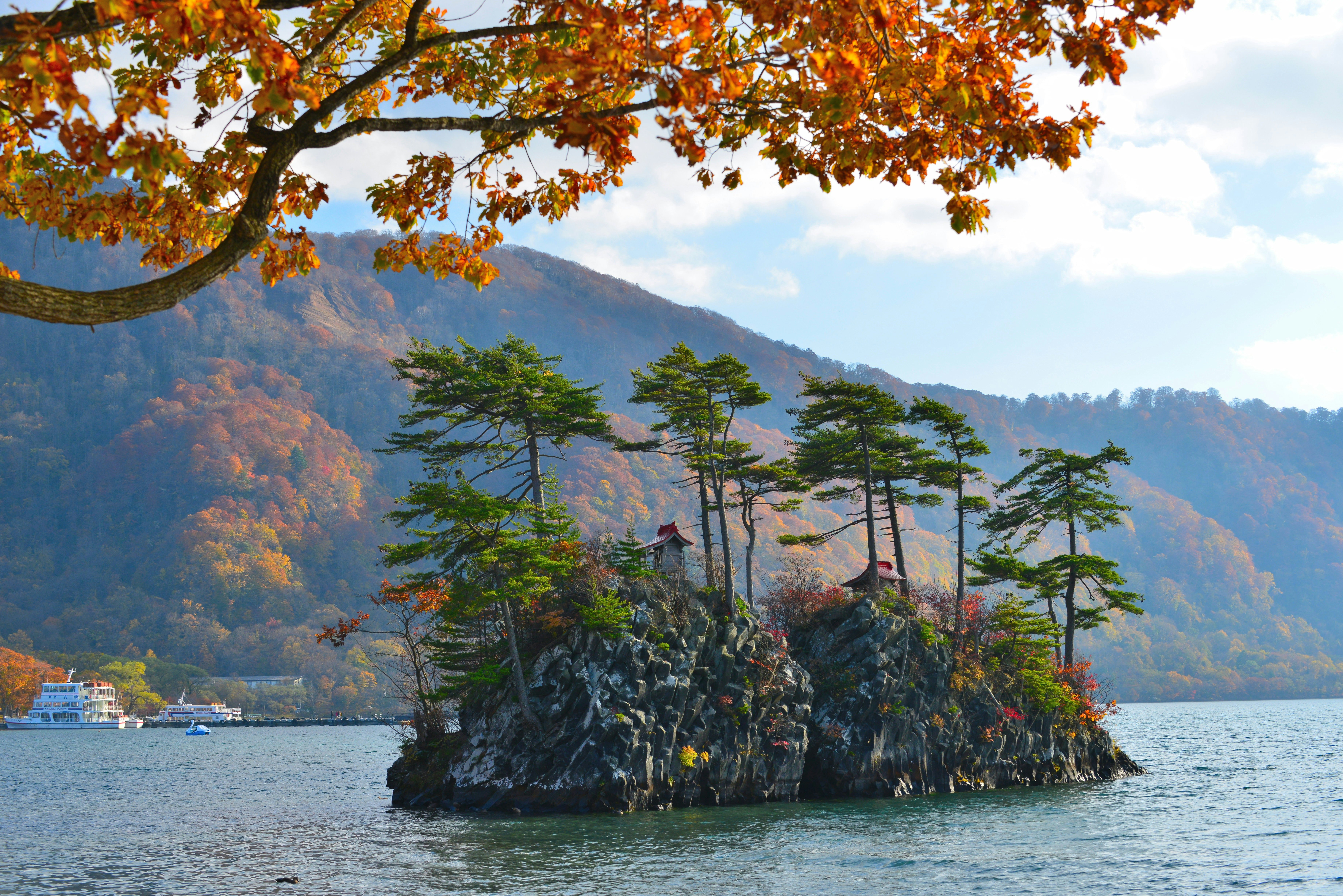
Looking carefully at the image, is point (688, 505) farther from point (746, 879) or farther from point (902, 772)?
point (746, 879)

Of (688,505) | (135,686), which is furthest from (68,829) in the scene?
(688,505)

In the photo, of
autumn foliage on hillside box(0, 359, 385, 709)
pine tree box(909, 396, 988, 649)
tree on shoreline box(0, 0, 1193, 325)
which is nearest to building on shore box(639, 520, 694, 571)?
pine tree box(909, 396, 988, 649)

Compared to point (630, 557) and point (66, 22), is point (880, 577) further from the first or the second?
point (66, 22)

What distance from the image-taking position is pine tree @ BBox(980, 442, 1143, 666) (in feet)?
129

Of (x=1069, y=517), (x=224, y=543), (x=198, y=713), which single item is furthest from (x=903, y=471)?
(x=224, y=543)

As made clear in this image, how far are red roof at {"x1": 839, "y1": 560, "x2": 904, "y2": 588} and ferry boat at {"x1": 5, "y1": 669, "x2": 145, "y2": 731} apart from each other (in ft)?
378

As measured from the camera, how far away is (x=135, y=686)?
124 meters

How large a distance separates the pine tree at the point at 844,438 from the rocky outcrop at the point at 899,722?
2856 millimetres

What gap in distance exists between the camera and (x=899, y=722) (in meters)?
34.7

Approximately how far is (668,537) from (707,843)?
16.5m

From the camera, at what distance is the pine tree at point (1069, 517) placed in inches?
1544

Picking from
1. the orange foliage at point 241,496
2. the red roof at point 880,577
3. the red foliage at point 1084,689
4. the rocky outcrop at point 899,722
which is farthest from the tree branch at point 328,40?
the orange foliage at point 241,496

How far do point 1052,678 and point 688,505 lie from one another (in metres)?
129

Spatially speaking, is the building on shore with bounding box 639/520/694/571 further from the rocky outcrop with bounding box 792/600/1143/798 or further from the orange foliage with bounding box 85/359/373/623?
the orange foliage with bounding box 85/359/373/623
